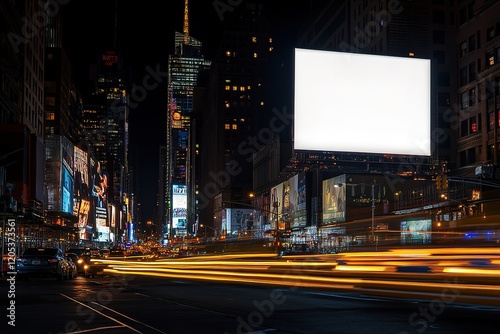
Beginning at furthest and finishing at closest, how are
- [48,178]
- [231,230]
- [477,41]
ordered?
[231,230] < [48,178] < [477,41]

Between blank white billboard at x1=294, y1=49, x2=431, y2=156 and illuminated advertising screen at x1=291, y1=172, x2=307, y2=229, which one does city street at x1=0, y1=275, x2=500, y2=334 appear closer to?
blank white billboard at x1=294, y1=49, x2=431, y2=156

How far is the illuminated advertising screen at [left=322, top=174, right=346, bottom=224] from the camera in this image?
274 ft

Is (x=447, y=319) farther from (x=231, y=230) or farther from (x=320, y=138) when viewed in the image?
(x=231, y=230)

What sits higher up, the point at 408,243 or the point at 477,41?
the point at 477,41

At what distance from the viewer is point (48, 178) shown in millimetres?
110062

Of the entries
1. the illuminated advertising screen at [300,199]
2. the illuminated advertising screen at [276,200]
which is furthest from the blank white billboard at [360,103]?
the illuminated advertising screen at [276,200]

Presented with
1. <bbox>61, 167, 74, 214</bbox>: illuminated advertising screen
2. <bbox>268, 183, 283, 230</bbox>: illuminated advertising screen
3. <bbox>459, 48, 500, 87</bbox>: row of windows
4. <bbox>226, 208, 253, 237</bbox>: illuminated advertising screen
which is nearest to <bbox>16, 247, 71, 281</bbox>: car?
<bbox>459, 48, 500, 87</bbox>: row of windows

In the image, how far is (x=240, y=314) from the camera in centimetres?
1508

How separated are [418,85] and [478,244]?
21636mm

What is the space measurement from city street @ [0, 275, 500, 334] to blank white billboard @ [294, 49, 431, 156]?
15366 millimetres

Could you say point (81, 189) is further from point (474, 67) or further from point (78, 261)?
point (78, 261)

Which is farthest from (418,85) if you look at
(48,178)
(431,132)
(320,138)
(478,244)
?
(48,178)

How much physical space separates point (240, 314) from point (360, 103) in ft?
71.5

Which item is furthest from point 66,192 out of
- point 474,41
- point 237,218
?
point 474,41
